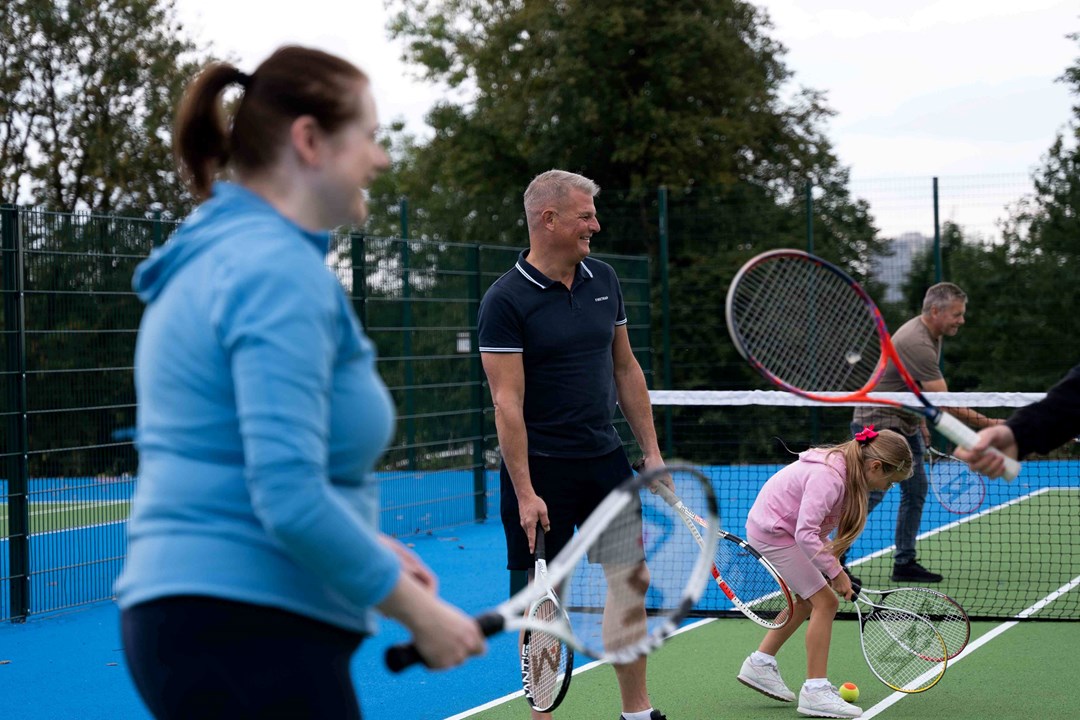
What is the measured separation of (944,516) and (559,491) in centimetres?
812

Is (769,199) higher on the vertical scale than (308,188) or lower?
higher

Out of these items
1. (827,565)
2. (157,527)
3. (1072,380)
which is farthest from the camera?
(827,565)

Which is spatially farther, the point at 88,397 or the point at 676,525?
the point at 88,397

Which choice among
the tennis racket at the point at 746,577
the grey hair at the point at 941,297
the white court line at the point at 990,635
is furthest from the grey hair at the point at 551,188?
the grey hair at the point at 941,297

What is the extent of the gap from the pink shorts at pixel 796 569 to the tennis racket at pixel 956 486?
15.2 feet

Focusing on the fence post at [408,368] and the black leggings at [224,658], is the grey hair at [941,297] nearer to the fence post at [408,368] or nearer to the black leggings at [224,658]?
the fence post at [408,368]

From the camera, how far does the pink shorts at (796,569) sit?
207 inches

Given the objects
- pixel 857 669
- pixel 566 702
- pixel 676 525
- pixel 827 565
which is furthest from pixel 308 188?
pixel 857 669

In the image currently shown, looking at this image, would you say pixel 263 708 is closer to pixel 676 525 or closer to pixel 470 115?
pixel 676 525

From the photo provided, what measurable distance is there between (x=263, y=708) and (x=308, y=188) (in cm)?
70

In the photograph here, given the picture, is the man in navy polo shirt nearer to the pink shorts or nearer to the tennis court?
the pink shorts

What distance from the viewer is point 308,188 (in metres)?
1.87

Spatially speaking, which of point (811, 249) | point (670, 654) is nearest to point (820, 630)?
point (670, 654)

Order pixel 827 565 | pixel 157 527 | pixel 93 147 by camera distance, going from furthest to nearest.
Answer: pixel 93 147 → pixel 827 565 → pixel 157 527
